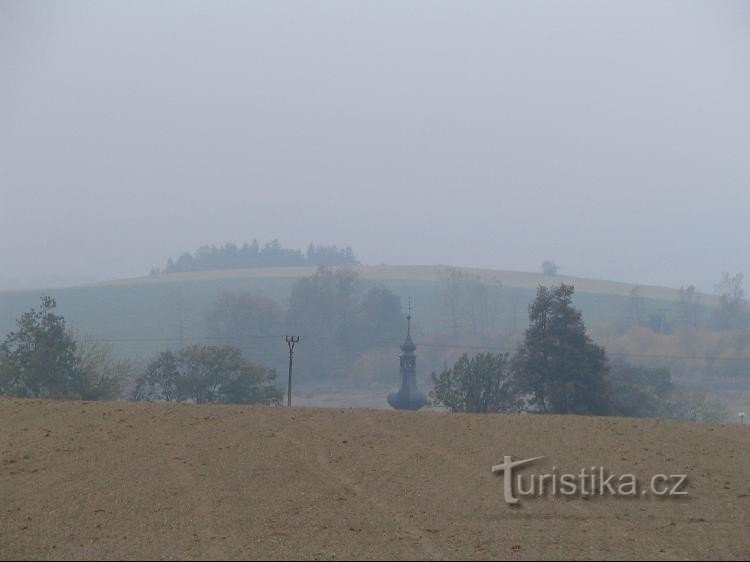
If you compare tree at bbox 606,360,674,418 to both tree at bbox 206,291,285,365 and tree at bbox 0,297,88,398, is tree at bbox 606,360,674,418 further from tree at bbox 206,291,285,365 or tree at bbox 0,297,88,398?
tree at bbox 206,291,285,365

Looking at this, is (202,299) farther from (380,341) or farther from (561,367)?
(561,367)

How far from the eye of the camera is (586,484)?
1096 cm

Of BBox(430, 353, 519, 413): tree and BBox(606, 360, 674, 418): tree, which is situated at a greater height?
BBox(430, 353, 519, 413): tree

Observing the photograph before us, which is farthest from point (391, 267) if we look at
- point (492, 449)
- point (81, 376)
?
point (492, 449)

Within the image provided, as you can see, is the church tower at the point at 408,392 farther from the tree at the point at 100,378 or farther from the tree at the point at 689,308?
the tree at the point at 689,308

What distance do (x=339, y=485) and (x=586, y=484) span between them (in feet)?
8.72

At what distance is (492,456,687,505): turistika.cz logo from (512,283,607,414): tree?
64.5 ft

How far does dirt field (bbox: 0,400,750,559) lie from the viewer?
8.53 metres

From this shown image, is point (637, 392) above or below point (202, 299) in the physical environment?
below

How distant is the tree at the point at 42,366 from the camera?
34438 millimetres

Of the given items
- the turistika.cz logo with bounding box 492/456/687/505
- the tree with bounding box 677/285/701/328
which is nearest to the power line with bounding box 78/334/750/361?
the tree with bounding box 677/285/701/328

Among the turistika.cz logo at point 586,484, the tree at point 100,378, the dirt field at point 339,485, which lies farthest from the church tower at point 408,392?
the turistika.cz logo at point 586,484

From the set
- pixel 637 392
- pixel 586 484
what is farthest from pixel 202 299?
pixel 586 484

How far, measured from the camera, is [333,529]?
29.5 feet
